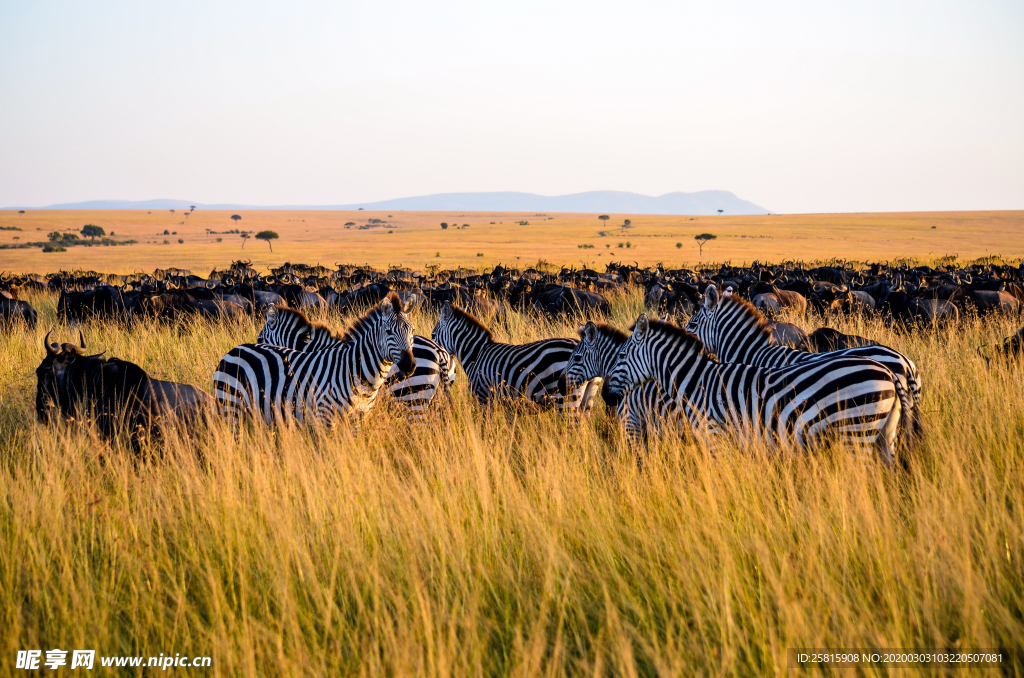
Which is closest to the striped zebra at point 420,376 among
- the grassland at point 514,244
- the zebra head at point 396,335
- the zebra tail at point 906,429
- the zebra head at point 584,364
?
the zebra head at point 396,335

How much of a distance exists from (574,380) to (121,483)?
379 centimetres

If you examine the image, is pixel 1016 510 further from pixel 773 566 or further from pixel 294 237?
pixel 294 237

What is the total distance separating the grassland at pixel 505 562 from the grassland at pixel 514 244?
46351 mm

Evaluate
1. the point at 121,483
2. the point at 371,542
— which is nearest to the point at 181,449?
the point at 121,483

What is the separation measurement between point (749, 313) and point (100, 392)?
6.37m

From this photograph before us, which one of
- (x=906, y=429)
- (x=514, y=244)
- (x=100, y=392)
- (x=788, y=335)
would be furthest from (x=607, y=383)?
(x=514, y=244)

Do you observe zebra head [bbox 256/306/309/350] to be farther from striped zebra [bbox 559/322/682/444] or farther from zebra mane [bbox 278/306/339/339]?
striped zebra [bbox 559/322/682/444]

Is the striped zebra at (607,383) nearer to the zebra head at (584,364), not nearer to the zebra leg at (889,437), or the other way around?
the zebra head at (584,364)

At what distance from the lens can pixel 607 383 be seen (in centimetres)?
573

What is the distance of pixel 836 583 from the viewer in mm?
2961

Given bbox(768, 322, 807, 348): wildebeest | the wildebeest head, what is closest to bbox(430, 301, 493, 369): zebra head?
the wildebeest head

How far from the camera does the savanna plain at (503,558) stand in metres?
2.69

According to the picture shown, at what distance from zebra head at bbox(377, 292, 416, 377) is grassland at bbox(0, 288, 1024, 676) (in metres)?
0.91

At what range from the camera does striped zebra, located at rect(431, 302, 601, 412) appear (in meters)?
6.25
